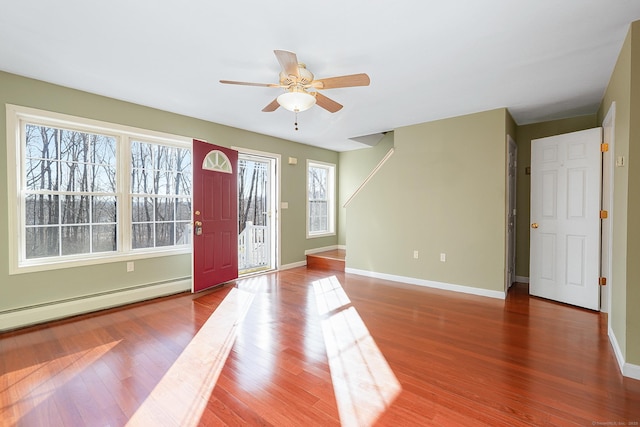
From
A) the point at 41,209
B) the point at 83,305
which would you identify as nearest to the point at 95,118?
the point at 41,209

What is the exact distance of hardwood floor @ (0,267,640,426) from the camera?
1.75 m

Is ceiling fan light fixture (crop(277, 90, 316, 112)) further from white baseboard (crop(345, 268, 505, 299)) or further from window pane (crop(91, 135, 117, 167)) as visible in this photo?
white baseboard (crop(345, 268, 505, 299))

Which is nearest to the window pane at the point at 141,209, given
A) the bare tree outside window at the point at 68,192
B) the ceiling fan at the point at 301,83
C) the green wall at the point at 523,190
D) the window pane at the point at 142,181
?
the window pane at the point at 142,181

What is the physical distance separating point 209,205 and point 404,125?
3.28 metres

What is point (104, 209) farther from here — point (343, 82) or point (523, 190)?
point (523, 190)

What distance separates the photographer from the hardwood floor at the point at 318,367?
1749mm

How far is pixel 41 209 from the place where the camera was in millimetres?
3141

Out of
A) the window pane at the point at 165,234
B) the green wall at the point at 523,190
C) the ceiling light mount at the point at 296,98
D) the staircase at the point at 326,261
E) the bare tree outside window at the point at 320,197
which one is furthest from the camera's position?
the bare tree outside window at the point at 320,197

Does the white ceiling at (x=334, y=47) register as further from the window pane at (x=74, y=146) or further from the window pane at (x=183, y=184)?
the window pane at (x=183, y=184)

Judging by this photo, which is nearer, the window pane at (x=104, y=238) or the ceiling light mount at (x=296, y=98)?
the ceiling light mount at (x=296, y=98)

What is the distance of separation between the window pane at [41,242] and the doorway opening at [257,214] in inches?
101

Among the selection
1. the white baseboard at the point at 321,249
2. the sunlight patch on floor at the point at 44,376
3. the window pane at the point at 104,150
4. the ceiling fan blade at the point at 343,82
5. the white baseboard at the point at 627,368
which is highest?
the ceiling fan blade at the point at 343,82

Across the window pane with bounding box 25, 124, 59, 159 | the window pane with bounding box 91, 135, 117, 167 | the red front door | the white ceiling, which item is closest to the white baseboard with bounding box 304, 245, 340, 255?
the red front door

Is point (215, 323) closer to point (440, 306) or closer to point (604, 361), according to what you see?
point (440, 306)
